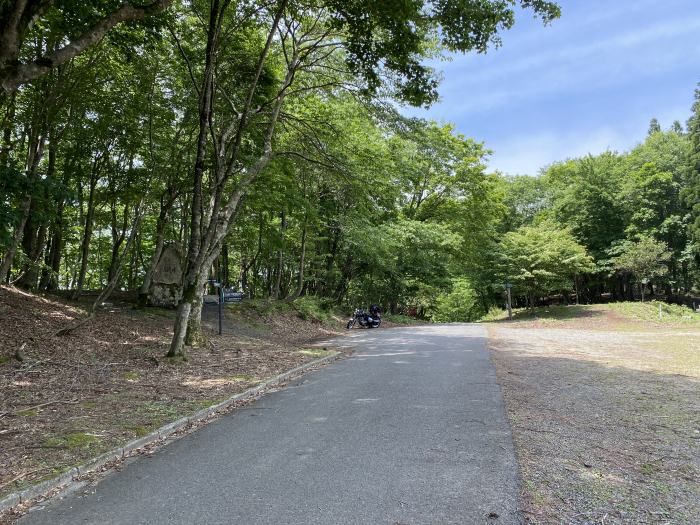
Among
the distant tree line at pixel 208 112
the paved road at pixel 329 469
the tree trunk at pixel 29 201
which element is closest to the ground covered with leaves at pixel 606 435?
the paved road at pixel 329 469

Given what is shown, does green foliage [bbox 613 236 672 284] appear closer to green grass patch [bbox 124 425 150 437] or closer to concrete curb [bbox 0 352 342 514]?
concrete curb [bbox 0 352 342 514]

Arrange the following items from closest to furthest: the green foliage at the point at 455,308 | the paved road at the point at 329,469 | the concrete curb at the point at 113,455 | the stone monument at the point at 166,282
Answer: the paved road at the point at 329,469
the concrete curb at the point at 113,455
the stone monument at the point at 166,282
the green foliage at the point at 455,308

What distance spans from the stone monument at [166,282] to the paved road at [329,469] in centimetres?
1126

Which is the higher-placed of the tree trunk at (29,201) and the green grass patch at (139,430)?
the tree trunk at (29,201)

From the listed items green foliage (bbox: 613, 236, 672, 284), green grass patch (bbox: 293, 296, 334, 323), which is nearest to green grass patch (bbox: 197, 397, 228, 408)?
green grass patch (bbox: 293, 296, 334, 323)

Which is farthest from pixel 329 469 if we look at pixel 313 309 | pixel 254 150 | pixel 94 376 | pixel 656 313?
pixel 656 313

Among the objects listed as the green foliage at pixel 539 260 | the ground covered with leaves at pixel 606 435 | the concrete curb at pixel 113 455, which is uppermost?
the green foliage at pixel 539 260

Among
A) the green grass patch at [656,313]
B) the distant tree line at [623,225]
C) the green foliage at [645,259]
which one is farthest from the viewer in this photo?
the green foliage at [645,259]

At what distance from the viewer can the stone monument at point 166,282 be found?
54.0ft

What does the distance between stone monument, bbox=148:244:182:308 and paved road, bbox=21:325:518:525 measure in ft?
36.9

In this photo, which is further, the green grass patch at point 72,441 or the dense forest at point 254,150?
the dense forest at point 254,150

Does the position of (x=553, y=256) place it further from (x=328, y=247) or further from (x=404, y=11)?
(x=404, y=11)

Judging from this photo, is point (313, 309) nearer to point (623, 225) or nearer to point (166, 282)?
point (166, 282)

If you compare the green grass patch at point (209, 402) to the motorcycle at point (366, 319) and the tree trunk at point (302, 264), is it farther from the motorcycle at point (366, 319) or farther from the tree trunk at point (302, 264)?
the motorcycle at point (366, 319)
